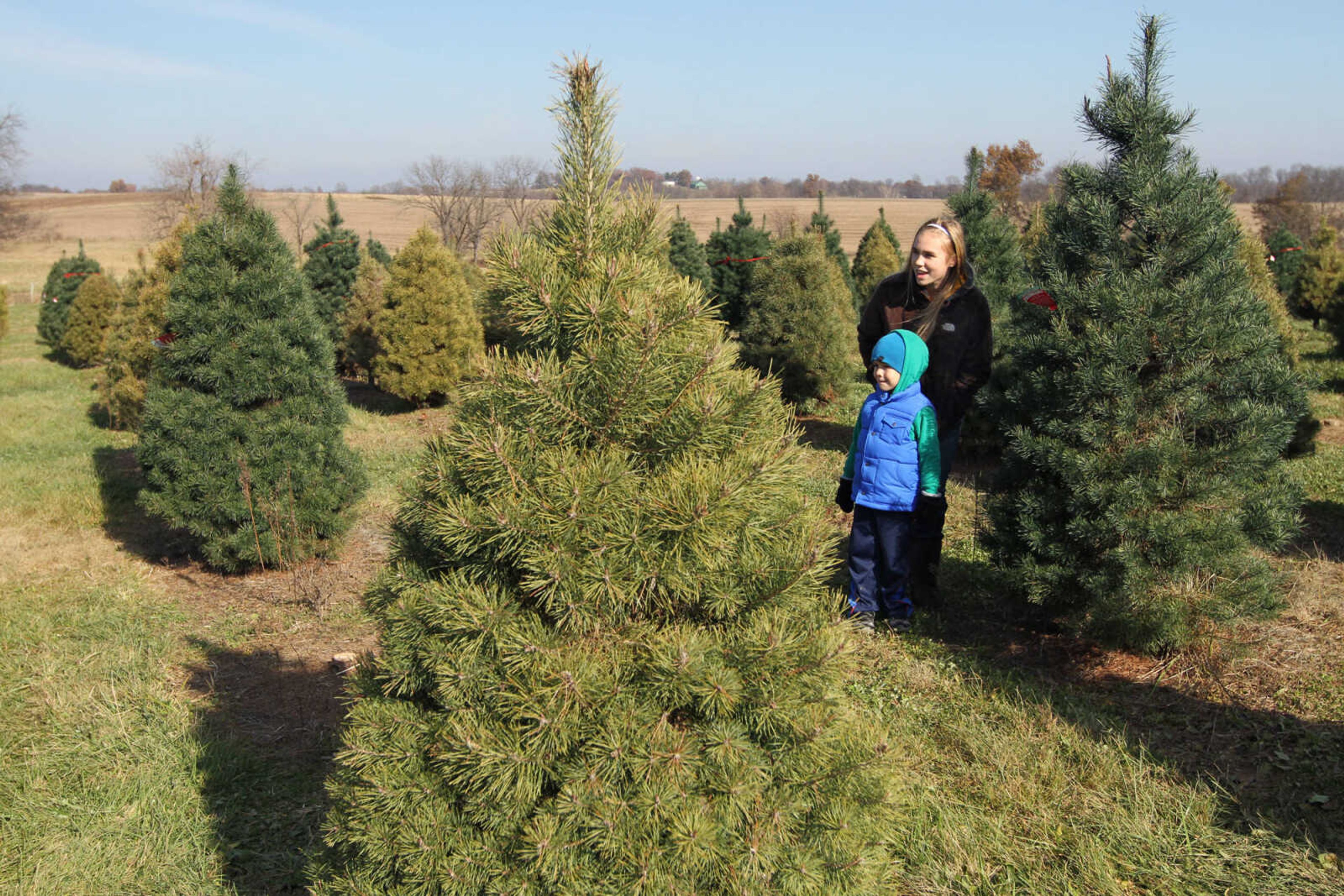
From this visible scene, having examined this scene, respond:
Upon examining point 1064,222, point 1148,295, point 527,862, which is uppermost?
point 1064,222

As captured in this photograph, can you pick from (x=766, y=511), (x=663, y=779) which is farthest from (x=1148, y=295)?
(x=663, y=779)

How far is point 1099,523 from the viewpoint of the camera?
4273mm

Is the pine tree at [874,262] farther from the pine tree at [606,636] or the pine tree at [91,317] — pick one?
the pine tree at [606,636]

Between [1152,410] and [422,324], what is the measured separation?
12423 mm

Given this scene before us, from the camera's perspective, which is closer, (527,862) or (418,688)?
(527,862)

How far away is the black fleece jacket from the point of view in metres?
5.10

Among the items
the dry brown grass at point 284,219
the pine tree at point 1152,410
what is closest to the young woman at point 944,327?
the pine tree at point 1152,410

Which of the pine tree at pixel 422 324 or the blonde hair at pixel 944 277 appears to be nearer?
the blonde hair at pixel 944 277

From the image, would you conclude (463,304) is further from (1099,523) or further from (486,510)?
(486,510)

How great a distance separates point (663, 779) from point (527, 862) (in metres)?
0.39

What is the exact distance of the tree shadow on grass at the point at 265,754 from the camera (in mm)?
3561

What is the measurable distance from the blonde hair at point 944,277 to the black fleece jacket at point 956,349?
4cm

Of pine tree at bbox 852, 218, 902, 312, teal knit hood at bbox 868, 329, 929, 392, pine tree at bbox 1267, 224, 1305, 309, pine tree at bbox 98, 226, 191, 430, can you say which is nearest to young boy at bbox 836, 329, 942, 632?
teal knit hood at bbox 868, 329, 929, 392

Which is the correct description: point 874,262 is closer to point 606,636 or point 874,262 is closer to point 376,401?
point 376,401
